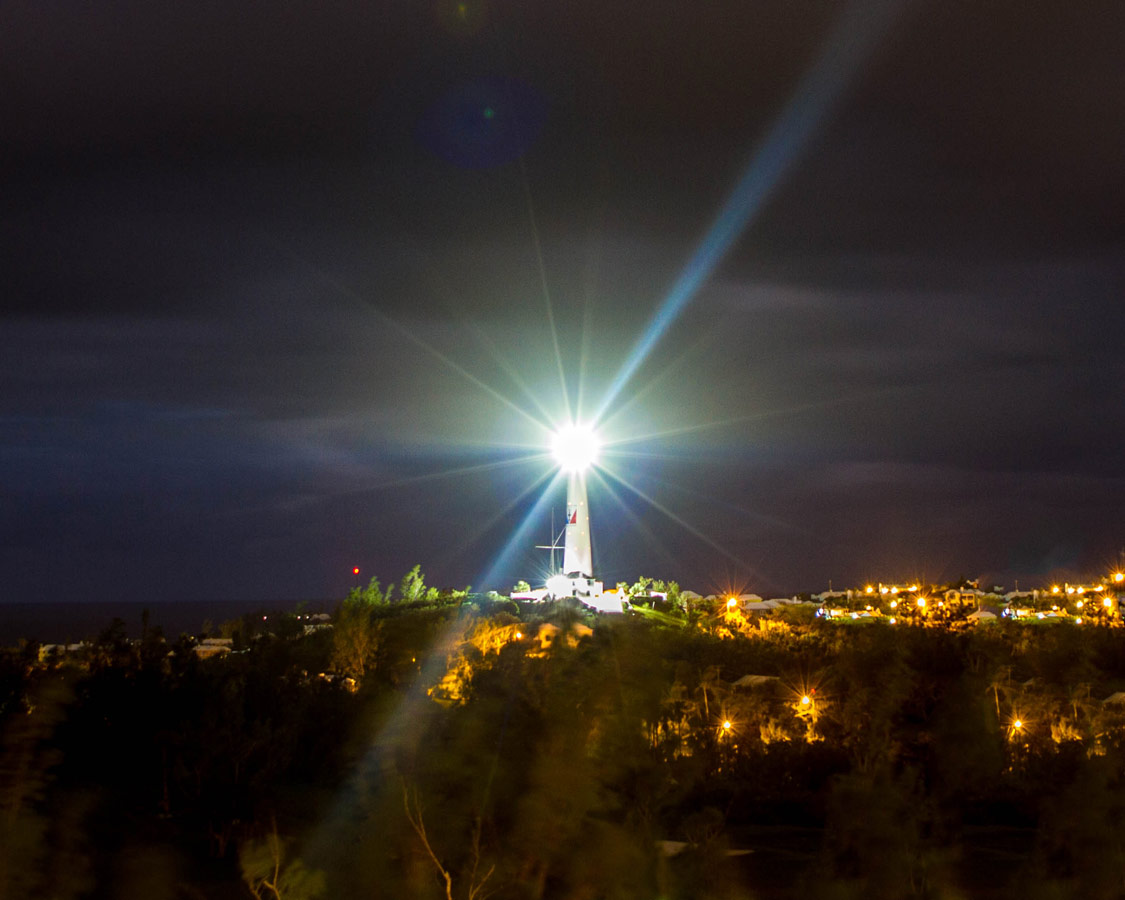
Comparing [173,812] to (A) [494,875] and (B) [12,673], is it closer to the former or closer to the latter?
(B) [12,673]

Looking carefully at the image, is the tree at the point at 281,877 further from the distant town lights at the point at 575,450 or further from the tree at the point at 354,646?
the distant town lights at the point at 575,450

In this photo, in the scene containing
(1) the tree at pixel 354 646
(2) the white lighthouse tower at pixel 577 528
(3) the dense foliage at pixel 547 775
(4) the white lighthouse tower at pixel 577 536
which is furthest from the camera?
(4) the white lighthouse tower at pixel 577 536

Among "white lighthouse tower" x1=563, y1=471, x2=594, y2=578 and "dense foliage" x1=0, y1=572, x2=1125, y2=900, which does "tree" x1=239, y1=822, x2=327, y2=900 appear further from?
"white lighthouse tower" x1=563, y1=471, x2=594, y2=578

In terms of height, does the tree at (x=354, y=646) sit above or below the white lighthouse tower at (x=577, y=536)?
below

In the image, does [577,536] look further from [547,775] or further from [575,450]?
[547,775]

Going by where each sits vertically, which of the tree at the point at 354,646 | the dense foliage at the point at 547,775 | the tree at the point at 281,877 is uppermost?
the tree at the point at 354,646

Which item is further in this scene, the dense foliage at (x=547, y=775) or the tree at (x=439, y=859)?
the dense foliage at (x=547, y=775)

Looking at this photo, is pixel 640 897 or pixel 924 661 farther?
pixel 924 661

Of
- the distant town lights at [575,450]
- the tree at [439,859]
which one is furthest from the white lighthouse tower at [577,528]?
the tree at [439,859]

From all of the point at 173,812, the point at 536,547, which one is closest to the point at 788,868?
the point at 173,812
